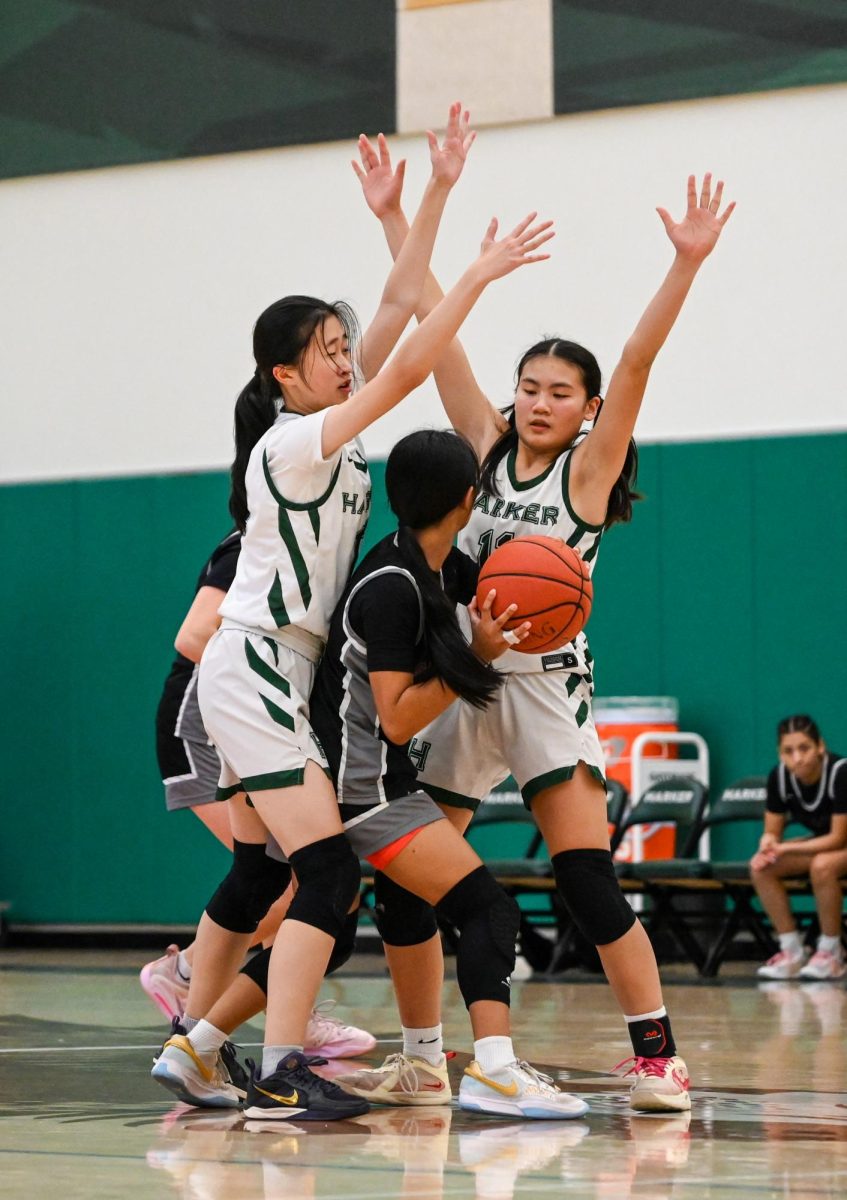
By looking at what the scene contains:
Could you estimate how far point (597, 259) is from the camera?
11.6m

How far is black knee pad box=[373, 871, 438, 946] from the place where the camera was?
4.26 meters

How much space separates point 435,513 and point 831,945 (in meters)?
5.71

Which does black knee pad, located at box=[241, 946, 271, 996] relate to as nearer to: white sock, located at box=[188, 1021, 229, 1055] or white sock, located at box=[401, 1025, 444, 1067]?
white sock, located at box=[188, 1021, 229, 1055]

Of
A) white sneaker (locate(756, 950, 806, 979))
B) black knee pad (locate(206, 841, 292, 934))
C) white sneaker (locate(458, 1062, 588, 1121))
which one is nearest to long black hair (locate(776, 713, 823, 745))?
white sneaker (locate(756, 950, 806, 979))

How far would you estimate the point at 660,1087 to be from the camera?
13.4 feet

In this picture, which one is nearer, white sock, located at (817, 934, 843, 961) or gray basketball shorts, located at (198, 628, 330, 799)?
gray basketball shorts, located at (198, 628, 330, 799)

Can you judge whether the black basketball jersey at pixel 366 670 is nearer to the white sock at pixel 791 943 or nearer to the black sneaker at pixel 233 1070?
the black sneaker at pixel 233 1070

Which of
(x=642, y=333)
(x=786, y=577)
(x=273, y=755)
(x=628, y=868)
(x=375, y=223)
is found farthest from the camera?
(x=375, y=223)

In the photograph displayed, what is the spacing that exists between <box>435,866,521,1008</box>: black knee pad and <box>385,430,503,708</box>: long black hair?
1.37 feet

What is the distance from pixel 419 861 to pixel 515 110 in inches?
342

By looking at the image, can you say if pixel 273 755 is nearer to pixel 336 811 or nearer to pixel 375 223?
pixel 336 811

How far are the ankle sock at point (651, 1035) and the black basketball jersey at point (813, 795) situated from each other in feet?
17.4

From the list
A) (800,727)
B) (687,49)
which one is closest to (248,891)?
(800,727)

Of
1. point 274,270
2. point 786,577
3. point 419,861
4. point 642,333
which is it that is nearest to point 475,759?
point 419,861
